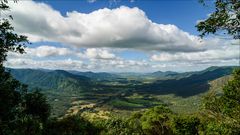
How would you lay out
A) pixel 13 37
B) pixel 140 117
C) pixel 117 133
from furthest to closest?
pixel 140 117, pixel 117 133, pixel 13 37

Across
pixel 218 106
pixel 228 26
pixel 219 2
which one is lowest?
pixel 218 106

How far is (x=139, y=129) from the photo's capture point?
8119 centimetres

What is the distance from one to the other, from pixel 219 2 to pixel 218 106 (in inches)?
1088

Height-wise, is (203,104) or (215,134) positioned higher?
(203,104)

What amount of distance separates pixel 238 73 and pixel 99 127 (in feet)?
103

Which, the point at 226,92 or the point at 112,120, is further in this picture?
the point at 112,120

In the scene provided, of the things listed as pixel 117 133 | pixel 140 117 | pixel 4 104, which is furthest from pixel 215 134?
pixel 4 104

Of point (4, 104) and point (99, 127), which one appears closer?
point (4, 104)


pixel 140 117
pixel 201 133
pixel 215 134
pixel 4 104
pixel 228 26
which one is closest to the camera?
pixel 228 26

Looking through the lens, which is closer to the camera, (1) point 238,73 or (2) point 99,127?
(1) point 238,73

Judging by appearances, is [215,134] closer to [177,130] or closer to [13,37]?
[177,130]

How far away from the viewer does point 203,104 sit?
43750 millimetres

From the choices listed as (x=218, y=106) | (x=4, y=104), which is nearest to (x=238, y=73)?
(x=218, y=106)

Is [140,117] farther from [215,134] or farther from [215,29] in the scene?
[215,29]
